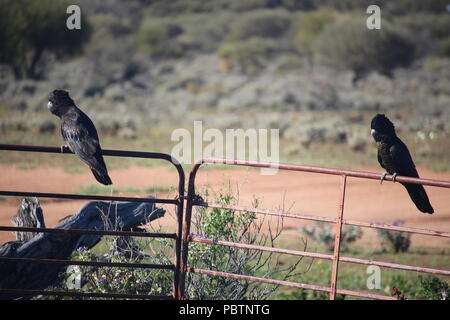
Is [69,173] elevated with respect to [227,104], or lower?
lower

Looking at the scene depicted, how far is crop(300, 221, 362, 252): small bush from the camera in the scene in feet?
32.1

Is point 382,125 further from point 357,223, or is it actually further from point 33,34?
point 33,34

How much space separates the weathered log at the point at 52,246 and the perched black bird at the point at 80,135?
84cm

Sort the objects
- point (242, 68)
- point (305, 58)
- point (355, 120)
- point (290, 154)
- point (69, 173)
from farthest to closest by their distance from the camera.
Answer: point (305, 58) → point (242, 68) → point (355, 120) → point (290, 154) → point (69, 173)

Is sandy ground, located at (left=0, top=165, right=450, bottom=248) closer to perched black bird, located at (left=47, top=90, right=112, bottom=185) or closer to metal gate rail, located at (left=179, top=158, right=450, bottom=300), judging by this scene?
perched black bird, located at (left=47, top=90, right=112, bottom=185)

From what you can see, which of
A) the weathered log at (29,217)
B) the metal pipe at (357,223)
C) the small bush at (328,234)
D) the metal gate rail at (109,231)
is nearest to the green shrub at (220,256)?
the metal gate rail at (109,231)

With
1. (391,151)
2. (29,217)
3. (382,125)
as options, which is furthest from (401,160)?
(29,217)

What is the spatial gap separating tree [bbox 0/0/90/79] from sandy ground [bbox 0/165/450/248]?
1922 cm

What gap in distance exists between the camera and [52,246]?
6.40 metres

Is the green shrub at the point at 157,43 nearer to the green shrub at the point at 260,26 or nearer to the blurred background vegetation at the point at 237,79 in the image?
the blurred background vegetation at the point at 237,79

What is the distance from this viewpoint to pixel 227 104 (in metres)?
29.9

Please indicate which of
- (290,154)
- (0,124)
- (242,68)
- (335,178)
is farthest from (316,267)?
(242,68)
